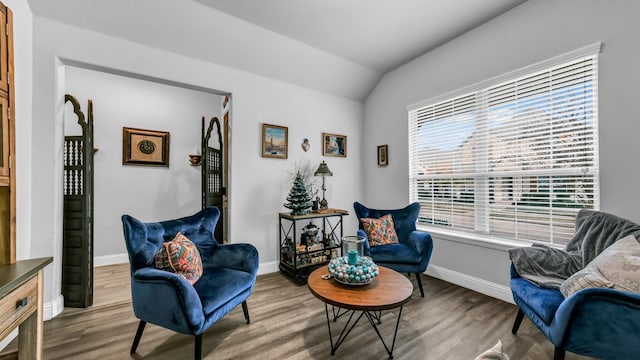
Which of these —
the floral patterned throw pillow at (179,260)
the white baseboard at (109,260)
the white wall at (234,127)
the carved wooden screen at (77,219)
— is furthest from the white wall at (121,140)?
the floral patterned throw pillow at (179,260)

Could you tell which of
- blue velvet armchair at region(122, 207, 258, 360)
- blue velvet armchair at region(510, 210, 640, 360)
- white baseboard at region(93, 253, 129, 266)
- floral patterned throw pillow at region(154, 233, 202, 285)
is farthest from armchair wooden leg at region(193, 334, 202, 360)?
white baseboard at region(93, 253, 129, 266)

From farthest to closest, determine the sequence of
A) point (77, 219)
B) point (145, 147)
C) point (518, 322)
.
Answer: point (145, 147), point (77, 219), point (518, 322)

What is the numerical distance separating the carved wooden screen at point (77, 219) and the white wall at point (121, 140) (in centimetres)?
133

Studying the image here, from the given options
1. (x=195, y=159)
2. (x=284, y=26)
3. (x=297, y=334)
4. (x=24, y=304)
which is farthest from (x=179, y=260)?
(x=195, y=159)

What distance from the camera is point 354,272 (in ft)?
5.49

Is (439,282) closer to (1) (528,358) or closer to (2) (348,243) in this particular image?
(1) (528,358)

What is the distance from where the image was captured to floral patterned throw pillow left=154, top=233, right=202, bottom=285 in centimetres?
169

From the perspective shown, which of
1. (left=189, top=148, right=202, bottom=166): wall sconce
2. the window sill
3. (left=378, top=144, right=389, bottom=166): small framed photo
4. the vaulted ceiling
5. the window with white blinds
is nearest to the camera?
the window with white blinds

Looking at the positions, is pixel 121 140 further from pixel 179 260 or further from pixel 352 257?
pixel 352 257

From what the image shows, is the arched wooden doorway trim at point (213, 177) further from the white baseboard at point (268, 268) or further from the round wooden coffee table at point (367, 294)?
the round wooden coffee table at point (367, 294)

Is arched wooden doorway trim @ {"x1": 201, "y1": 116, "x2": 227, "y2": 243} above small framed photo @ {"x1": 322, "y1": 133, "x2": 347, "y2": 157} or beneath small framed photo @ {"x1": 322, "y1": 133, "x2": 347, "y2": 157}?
beneath

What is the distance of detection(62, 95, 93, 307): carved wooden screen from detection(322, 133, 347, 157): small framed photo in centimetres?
273

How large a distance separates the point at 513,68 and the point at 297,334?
3194 millimetres

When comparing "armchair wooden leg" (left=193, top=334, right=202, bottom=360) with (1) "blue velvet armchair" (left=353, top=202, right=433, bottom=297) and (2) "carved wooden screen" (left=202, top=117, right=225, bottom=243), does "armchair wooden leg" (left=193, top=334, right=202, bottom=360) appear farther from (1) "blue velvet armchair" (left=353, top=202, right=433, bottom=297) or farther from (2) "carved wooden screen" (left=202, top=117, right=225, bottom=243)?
(2) "carved wooden screen" (left=202, top=117, right=225, bottom=243)
